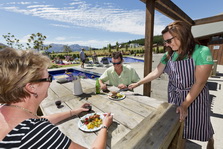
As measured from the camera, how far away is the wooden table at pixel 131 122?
1044 millimetres

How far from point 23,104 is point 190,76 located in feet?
6.28

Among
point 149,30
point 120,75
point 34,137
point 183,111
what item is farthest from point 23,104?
point 149,30

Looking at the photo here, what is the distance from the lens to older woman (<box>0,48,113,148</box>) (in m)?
0.66

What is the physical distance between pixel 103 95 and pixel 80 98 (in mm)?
429

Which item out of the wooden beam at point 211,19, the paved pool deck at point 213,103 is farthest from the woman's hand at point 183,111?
the wooden beam at point 211,19

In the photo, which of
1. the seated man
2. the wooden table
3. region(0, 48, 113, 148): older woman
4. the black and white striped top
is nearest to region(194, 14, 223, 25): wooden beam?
the seated man

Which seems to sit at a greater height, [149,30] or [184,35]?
[149,30]

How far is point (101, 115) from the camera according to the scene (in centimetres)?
144

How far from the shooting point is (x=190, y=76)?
5.18 feet

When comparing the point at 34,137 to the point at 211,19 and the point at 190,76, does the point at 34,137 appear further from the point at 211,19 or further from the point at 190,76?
the point at 211,19

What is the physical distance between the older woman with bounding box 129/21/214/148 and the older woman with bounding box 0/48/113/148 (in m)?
1.35

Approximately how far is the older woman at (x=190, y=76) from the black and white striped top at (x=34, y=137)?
1437mm

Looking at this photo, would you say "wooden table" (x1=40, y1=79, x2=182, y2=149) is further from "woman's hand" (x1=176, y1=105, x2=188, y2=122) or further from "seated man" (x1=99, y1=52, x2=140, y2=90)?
"seated man" (x1=99, y1=52, x2=140, y2=90)

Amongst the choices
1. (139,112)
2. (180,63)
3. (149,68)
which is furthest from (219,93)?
(139,112)
